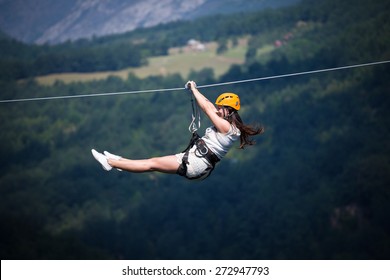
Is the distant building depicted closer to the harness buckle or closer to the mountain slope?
the mountain slope

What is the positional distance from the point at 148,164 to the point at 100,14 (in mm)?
101096

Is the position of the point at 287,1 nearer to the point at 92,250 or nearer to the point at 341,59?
the point at 341,59

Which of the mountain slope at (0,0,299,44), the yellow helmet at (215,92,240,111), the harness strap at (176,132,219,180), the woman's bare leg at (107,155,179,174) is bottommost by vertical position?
the mountain slope at (0,0,299,44)

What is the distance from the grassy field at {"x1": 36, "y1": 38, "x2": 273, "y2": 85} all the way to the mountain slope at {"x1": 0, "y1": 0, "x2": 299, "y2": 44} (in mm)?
7897

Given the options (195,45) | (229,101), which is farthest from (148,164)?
(195,45)

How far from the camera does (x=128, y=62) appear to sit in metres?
96.4

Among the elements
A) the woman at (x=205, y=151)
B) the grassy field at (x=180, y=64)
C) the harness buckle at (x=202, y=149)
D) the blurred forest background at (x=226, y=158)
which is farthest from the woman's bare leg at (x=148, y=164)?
the grassy field at (x=180, y=64)

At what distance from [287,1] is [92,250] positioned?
48.0 m

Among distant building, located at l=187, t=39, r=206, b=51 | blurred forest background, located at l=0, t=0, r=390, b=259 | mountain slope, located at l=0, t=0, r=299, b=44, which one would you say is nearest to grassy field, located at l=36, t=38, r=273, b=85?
distant building, located at l=187, t=39, r=206, b=51

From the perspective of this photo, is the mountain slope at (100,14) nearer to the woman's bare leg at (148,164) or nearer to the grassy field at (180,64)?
the grassy field at (180,64)

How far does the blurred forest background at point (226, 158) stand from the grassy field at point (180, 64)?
2.65 ft

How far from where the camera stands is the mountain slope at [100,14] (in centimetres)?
10181

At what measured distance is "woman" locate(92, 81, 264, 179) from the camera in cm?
1209

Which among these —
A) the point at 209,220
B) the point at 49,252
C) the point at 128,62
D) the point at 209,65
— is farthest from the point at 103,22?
the point at 49,252
